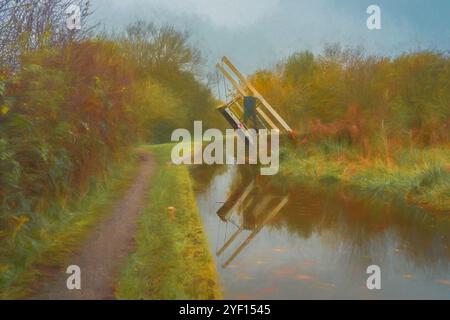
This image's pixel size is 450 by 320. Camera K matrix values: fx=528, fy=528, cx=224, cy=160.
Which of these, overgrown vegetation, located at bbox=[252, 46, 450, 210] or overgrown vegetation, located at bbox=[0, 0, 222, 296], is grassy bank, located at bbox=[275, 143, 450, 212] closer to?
overgrown vegetation, located at bbox=[252, 46, 450, 210]

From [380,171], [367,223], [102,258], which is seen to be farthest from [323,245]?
[380,171]

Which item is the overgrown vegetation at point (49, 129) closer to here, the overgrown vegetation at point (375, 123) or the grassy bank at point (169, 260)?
the grassy bank at point (169, 260)

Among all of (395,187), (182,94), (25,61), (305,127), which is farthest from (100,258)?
(182,94)

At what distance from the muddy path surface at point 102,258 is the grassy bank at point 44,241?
0.17 metres

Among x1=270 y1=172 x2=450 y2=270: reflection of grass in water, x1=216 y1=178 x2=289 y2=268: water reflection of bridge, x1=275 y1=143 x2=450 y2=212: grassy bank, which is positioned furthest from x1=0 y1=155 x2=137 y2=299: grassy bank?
x1=275 y1=143 x2=450 y2=212: grassy bank

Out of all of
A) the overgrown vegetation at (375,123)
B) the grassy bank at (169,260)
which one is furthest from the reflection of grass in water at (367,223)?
the grassy bank at (169,260)

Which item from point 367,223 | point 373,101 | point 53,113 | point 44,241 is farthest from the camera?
point 373,101

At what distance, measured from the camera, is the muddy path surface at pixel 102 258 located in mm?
5910

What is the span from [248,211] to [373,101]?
12.0 meters

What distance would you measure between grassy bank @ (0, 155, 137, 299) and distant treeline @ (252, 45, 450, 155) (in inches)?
434

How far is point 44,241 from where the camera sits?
7453 millimetres

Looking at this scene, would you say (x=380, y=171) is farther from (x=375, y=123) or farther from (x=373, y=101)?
(x=373, y=101)
